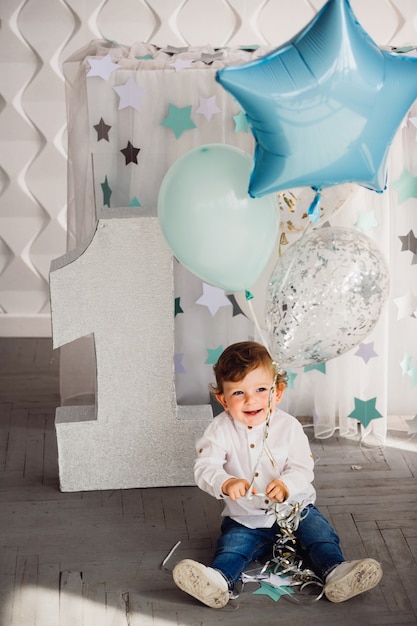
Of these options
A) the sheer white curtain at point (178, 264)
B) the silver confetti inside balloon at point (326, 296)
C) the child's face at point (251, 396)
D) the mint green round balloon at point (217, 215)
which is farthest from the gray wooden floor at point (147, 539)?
the mint green round balloon at point (217, 215)

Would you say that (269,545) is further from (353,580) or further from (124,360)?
(124,360)

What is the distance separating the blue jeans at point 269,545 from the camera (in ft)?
7.16

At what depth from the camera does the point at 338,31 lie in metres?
1.66

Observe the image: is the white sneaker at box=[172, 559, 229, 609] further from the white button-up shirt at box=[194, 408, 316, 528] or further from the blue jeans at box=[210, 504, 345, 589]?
the white button-up shirt at box=[194, 408, 316, 528]

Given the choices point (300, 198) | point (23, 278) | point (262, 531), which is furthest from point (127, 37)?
point (262, 531)

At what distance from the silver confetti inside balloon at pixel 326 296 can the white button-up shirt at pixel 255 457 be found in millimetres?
290

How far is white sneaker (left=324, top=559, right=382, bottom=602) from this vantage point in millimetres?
2092

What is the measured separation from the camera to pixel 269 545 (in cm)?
233

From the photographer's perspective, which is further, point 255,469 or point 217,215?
point 255,469

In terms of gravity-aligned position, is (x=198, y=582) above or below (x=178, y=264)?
below

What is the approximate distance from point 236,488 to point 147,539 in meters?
0.37

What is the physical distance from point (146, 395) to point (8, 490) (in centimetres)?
46

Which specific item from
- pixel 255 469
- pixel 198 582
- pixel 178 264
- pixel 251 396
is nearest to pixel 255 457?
pixel 255 469

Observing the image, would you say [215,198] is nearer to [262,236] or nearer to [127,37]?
[262,236]
